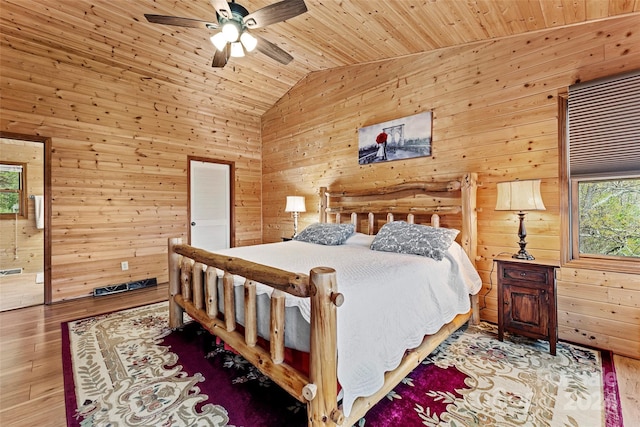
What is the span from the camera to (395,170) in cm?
358

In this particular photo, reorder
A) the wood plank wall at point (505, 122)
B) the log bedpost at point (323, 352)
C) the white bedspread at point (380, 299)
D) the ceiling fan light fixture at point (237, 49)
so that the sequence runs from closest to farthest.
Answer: the log bedpost at point (323, 352), the white bedspread at point (380, 299), the wood plank wall at point (505, 122), the ceiling fan light fixture at point (237, 49)

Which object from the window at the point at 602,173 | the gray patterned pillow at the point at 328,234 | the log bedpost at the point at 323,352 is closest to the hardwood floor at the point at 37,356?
the log bedpost at the point at 323,352

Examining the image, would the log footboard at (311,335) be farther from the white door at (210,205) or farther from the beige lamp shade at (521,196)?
the white door at (210,205)

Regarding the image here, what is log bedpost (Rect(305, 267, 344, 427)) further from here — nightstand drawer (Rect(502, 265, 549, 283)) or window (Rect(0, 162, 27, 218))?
window (Rect(0, 162, 27, 218))

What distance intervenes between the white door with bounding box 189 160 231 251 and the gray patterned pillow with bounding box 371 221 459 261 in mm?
3371

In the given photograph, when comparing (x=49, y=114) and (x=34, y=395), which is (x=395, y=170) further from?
(x=49, y=114)

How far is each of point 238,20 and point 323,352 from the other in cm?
242

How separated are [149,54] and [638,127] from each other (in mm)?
5103

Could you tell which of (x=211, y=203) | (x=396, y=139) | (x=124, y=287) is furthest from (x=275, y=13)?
(x=124, y=287)

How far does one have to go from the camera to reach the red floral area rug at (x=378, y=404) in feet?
5.18

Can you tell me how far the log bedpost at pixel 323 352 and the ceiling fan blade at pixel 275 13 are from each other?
188 centimetres

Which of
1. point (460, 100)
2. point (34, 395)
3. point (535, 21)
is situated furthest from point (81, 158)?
point (535, 21)

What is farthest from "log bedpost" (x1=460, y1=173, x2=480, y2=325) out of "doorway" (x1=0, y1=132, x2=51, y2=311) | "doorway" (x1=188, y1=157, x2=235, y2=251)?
"doorway" (x1=0, y1=132, x2=51, y2=311)

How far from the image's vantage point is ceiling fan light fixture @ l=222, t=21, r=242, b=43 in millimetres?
2189
